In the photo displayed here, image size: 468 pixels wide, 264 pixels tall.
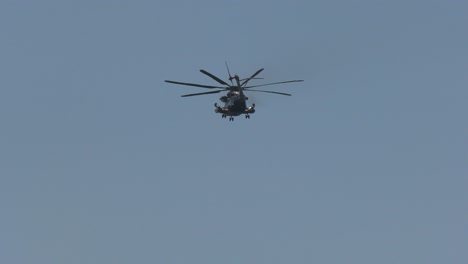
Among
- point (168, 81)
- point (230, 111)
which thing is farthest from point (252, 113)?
point (168, 81)

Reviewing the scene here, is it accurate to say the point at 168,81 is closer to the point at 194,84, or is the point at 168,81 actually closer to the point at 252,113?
the point at 194,84

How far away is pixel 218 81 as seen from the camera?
96875 mm

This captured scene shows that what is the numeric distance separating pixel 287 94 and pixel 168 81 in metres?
16.4

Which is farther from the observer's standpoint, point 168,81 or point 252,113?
point 252,113

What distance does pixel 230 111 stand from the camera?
10438 centimetres

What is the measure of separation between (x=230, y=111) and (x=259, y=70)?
437 inches

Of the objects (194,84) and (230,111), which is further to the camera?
(230,111)

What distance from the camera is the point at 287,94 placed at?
9975 centimetres

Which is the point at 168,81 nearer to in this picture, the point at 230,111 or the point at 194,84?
the point at 194,84

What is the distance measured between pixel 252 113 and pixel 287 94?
23.0 feet

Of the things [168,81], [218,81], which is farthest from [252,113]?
[168,81]

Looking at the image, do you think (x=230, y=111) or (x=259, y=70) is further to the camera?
(x=230, y=111)

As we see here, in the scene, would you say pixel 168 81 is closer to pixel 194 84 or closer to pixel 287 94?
pixel 194 84

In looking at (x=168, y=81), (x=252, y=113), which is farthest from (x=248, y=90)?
(x=168, y=81)
